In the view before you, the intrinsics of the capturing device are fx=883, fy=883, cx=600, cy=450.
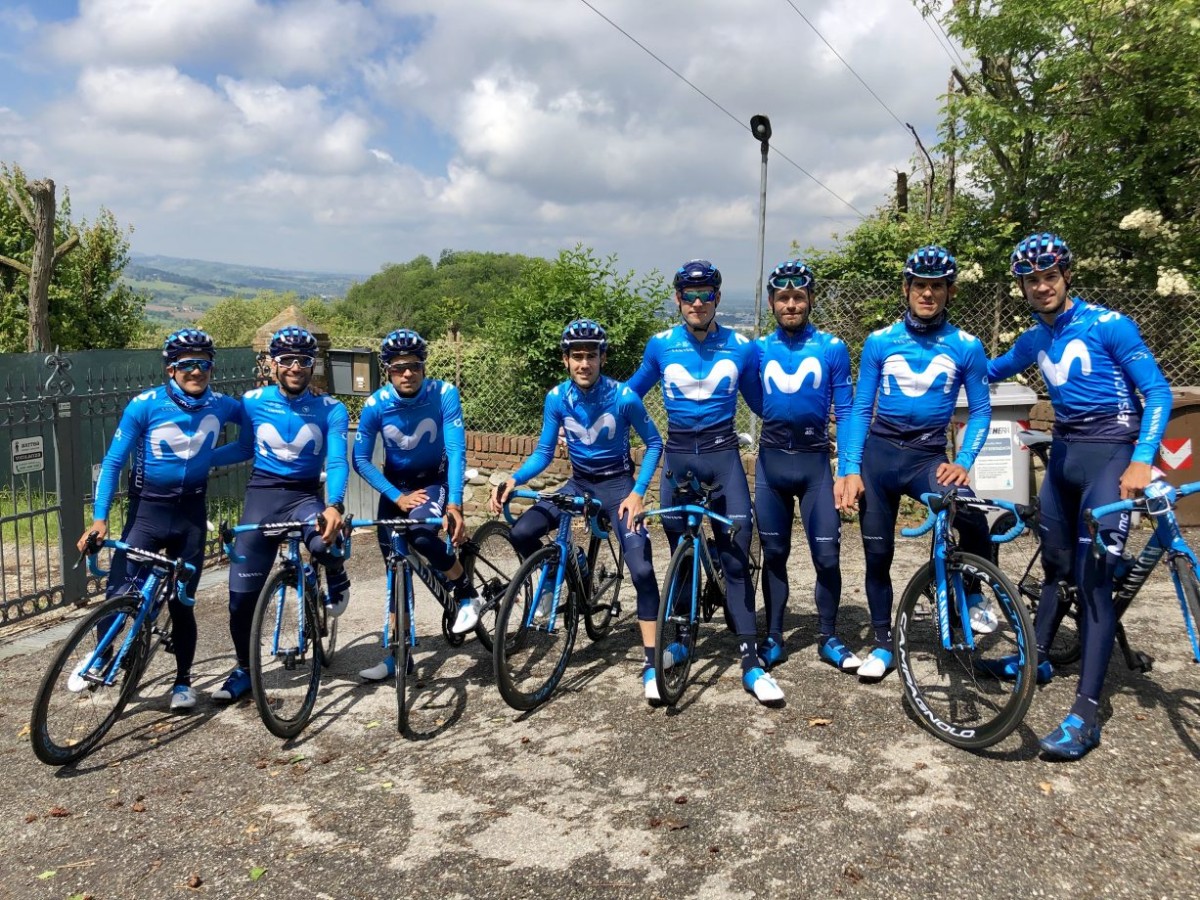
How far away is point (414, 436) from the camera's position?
5125mm

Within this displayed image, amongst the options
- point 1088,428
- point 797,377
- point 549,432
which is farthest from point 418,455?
point 1088,428

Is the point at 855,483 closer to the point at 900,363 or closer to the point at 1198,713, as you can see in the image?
the point at 900,363

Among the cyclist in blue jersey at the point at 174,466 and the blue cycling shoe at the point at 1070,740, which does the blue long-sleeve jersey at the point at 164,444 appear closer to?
the cyclist in blue jersey at the point at 174,466

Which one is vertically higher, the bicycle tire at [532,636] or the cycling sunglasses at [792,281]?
the cycling sunglasses at [792,281]

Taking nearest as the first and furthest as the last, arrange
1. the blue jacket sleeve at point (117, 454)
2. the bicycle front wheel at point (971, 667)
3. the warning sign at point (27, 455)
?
the bicycle front wheel at point (971, 667) < the blue jacket sleeve at point (117, 454) < the warning sign at point (27, 455)

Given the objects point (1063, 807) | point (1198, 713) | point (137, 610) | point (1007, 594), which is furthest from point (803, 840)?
point (137, 610)

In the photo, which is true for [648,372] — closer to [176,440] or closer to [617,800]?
[617,800]

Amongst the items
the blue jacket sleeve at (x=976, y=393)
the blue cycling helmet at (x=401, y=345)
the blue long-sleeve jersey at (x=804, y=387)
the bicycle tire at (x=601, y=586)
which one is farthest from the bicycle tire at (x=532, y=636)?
the blue jacket sleeve at (x=976, y=393)

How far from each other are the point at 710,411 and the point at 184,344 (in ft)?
9.56

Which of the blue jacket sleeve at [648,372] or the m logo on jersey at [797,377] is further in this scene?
the blue jacket sleeve at [648,372]

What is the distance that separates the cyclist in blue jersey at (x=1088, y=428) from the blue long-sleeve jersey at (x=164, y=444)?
4.34 meters

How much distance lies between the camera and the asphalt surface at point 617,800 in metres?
3.16

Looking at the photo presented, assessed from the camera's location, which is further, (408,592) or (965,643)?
(408,592)

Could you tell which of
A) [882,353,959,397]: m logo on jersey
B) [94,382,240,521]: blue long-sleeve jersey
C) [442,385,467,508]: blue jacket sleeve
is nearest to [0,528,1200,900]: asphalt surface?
[442,385,467,508]: blue jacket sleeve
